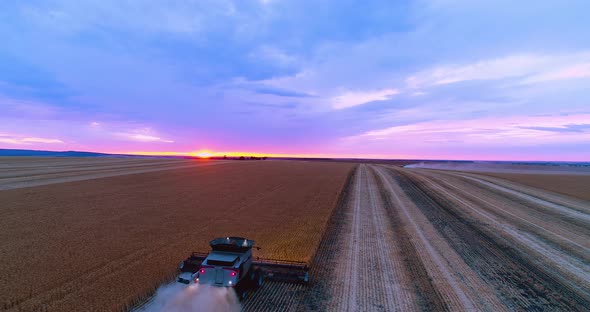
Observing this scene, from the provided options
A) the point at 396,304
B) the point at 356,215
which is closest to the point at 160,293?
the point at 396,304

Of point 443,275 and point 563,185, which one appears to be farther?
point 563,185

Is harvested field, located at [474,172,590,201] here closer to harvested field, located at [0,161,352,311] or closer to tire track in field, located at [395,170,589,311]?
tire track in field, located at [395,170,589,311]

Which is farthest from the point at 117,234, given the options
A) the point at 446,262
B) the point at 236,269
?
the point at 446,262

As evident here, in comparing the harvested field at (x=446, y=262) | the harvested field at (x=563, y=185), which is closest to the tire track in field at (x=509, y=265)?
the harvested field at (x=446, y=262)

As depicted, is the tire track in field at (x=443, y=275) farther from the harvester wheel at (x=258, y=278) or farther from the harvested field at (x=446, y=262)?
the harvester wheel at (x=258, y=278)

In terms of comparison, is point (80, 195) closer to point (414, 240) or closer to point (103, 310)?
point (103, 310)

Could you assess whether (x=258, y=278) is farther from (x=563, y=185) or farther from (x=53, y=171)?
(x=53, y=171)

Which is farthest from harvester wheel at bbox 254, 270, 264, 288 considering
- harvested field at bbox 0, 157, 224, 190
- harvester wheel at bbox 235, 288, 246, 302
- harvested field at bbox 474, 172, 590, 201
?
harvested field at bbox 474, 172, 590, 201
